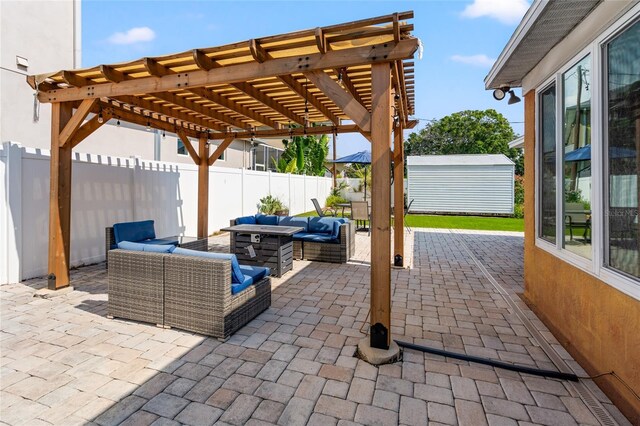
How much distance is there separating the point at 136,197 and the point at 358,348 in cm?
705

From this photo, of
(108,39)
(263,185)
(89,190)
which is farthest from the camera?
(263,185)

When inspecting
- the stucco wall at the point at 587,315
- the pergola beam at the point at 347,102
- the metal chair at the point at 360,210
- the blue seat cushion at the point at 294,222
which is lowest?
the stucco wall at the point at 587,315

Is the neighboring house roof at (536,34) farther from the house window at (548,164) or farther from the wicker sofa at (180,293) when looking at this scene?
the wicker sofa at (180,293)

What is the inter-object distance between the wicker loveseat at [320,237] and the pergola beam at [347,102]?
13.2 feet

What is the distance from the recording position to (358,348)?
3.39 meters

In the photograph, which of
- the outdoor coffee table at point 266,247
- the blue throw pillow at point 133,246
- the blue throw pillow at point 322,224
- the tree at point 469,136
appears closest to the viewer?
the blue throw pillow at point 133,246

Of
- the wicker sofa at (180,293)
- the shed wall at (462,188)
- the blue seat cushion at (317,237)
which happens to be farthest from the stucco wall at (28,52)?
the shed wall at (462,188)

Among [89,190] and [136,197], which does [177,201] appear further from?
[89,190]

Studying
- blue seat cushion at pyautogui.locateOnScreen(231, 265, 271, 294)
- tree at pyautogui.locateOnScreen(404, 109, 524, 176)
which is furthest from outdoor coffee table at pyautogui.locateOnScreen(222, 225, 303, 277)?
tree at pyautogui.locateOnScreen(404, 109, 524, 176)

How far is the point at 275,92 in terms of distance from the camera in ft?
19.1

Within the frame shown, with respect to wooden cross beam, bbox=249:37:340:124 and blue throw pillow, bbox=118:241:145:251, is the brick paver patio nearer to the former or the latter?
blue throw pillow, bbox=118:241:145:251

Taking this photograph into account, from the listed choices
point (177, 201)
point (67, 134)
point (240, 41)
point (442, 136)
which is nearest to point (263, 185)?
point (177, 201)

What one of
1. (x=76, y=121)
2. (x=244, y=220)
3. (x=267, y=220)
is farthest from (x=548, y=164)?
(x=76, y=121)

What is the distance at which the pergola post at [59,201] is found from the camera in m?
5.26
